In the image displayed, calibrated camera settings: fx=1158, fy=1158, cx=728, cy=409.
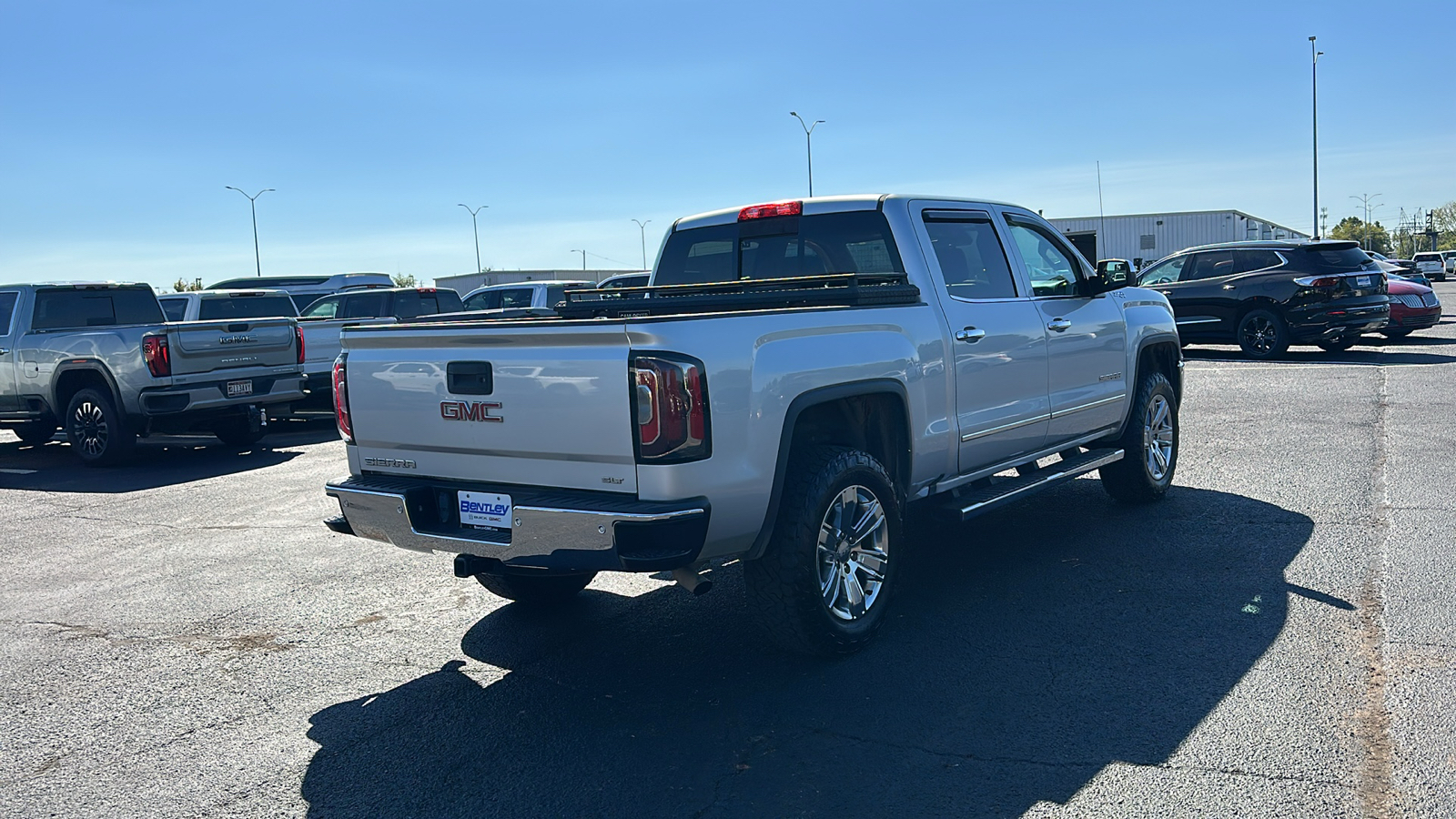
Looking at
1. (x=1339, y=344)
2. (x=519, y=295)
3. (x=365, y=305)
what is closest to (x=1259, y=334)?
(x=1339, y=344)

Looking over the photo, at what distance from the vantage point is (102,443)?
1214cm

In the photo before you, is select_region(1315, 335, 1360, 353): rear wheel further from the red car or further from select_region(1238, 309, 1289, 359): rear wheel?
select_region(1238, 309, 1289, 359): rear wheel

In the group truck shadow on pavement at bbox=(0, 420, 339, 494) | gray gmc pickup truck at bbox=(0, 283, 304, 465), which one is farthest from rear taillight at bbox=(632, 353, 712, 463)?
gray gmc pickup truck at bbox=(0, 283, 304, 465)

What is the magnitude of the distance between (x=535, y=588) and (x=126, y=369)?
786 centimetres

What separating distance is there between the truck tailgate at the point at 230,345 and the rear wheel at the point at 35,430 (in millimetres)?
3052

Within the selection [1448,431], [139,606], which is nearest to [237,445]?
[139,606]

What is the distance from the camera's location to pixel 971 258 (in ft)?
21.0

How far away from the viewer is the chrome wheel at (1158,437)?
7.77 m

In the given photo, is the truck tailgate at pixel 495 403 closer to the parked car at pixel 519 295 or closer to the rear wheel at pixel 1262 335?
the rear wheel at pixel 1262 335

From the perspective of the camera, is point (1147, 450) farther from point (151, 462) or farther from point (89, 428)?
point (89, 428)

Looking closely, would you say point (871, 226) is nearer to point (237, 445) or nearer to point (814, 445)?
point (814, 445)

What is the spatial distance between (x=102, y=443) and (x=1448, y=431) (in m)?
13.1

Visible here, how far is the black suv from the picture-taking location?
1744cm

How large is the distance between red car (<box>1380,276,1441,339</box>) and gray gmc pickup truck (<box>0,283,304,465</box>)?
Result: 17.1 m
